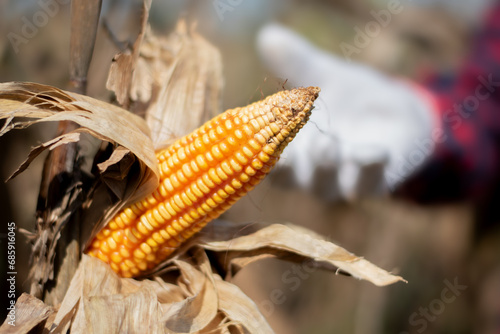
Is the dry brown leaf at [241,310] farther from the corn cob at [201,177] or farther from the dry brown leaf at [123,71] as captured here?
the dry brown leaf at [123,71]

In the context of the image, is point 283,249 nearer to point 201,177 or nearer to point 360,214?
point 201,177

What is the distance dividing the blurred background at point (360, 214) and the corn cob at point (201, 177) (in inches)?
10.2

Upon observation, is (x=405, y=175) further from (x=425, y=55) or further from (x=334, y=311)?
(x=425, y=55)

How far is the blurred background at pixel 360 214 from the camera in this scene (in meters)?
0.78

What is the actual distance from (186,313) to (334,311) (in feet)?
2.88

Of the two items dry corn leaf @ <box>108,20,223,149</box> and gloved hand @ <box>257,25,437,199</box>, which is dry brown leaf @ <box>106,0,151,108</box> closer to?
dry corn leaf @ <box>108,20,223,149</box>

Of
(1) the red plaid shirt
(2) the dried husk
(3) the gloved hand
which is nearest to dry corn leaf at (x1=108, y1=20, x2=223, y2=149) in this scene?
(2) the dried husk

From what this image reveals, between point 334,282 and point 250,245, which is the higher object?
point 250,245

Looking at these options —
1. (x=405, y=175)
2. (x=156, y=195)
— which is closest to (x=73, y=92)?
(x=156, y=195)

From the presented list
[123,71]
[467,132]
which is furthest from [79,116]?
[467,132]

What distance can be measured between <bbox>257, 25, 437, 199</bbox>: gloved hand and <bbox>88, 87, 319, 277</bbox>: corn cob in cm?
47

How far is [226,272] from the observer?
49 centimetres

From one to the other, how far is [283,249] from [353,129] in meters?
0.56

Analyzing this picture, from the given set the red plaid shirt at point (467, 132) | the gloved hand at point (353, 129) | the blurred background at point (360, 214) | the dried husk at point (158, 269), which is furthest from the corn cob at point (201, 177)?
the red plaid shirt at point (467, 132)
